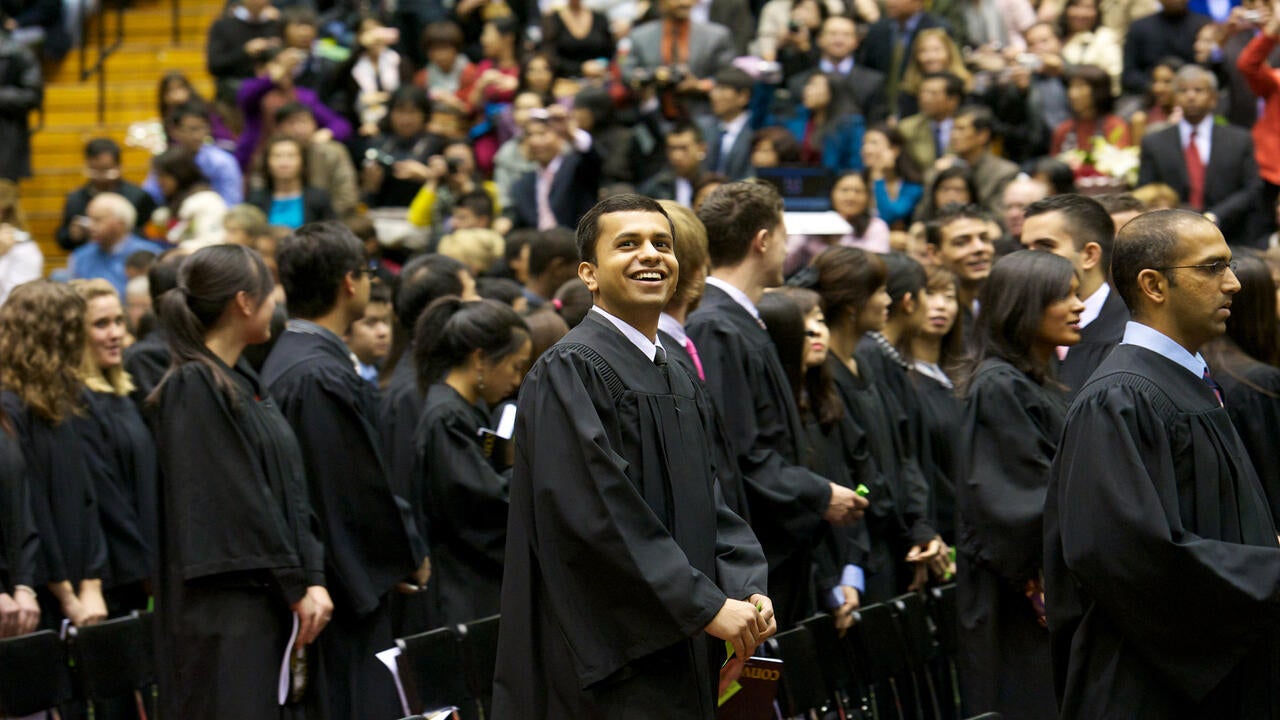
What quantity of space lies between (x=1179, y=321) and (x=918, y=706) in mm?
2288

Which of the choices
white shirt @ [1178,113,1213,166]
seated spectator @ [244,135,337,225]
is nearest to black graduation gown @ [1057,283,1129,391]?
white shirt @ [1178,113,1213,166]

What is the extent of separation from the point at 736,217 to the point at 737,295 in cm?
28

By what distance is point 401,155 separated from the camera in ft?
42.4

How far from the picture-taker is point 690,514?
13.0 feet

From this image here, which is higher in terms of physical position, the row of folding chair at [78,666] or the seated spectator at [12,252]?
the seated spectator at [12,252]

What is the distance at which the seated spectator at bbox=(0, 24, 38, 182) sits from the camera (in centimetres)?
1325

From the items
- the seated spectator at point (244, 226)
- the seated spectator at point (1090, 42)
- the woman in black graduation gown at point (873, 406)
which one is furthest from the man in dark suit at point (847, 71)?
the woman in black graduation gown at point (873, 406)

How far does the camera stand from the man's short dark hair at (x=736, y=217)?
5590mm

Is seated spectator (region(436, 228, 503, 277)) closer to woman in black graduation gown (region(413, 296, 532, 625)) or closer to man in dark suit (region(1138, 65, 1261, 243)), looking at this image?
woman in black graduation gown (region(413, 296, 532, 625))

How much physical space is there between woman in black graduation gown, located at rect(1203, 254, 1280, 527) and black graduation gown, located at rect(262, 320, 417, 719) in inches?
115

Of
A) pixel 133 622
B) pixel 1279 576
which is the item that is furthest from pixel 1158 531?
pixel 133 622

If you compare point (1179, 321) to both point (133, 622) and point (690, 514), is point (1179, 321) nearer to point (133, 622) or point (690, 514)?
point (690, 514)

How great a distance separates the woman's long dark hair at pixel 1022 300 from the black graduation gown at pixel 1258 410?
66 cm

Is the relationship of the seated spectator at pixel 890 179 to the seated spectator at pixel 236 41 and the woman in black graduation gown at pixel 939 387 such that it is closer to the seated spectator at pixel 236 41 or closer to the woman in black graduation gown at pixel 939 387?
the woman in black graduation gown at pixel 939 387
